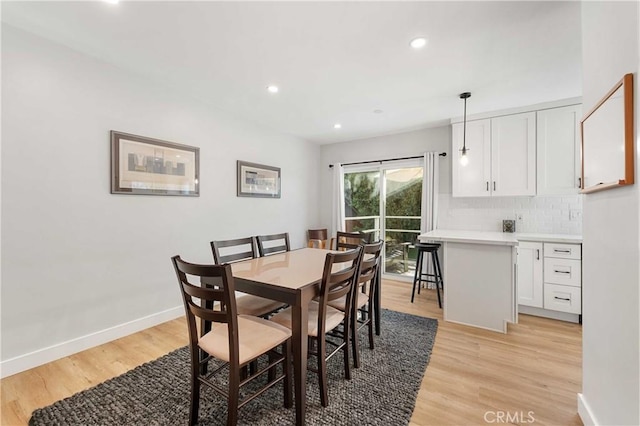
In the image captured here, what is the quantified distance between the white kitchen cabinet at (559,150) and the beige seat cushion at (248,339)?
3630 mm

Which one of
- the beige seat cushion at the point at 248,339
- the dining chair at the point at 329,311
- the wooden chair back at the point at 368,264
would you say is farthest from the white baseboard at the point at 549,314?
the beige seat cushion at the point at 248,339

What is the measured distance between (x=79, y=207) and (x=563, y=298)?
493 centimetres

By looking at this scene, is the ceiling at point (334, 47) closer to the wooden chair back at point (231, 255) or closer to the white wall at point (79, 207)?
the white wall at point (79, 207)

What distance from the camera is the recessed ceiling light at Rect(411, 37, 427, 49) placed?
6.73ft

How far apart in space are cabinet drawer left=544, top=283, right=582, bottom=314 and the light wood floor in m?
0.19

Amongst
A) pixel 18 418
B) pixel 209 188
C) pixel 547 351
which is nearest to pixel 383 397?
pixel 547 351

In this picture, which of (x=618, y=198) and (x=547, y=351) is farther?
(x=547, y=351)

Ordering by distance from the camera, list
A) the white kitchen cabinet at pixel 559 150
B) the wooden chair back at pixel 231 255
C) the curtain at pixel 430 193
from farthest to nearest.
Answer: the curtain at pixel 430 193, the white kitchen cabinet at pixel 559 150, the wooden chair back at pixel 231 255

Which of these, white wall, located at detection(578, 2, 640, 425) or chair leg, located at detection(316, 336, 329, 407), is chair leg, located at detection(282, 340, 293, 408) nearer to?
chair leg, located at detection(316, 336, 329, 407)

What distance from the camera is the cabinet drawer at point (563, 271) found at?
2.91 metres

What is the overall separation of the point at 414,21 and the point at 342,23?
0.50 meters

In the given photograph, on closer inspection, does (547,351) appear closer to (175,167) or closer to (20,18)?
(175,167)

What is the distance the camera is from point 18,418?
161 cm

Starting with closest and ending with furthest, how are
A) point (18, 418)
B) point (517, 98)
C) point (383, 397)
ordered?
point (18, 418) → point (383, 397) → point (517, 98)
